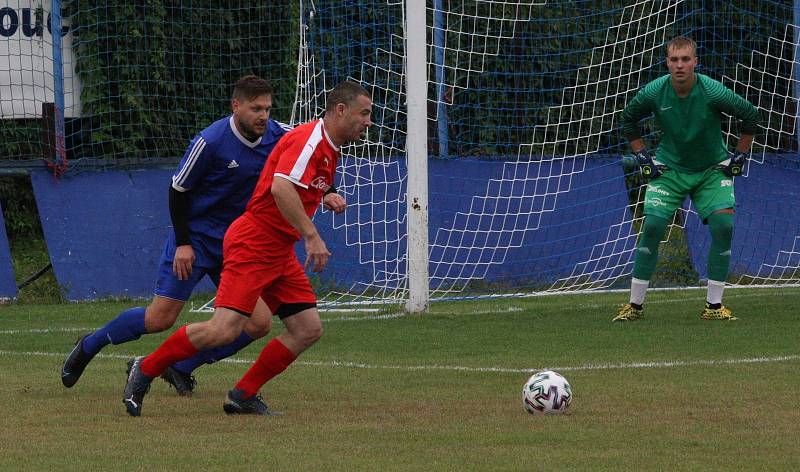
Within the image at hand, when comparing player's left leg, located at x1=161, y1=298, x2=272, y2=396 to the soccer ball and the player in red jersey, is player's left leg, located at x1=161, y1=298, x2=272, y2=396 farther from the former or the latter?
the soccer ball

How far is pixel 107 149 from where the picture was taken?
603 inches

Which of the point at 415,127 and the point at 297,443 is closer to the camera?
the point at 297,443

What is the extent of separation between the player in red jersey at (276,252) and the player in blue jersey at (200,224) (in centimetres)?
55

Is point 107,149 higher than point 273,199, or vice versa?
point 273,199

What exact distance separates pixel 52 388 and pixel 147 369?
1.37 metres

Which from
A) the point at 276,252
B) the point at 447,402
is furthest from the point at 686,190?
the point at 276,252

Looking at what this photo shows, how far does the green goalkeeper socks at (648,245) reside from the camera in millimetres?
11547

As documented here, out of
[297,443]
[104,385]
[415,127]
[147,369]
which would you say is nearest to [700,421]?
[297,443]

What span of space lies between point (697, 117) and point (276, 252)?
5375 millimetres

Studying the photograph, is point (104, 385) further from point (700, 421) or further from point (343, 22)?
point (343, 22)

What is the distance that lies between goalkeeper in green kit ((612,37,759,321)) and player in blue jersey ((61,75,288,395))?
4.49 meters

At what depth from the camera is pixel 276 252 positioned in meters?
7.09

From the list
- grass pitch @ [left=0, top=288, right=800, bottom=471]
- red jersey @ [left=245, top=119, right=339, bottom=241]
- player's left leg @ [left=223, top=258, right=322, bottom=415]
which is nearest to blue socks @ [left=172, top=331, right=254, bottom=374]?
grass pitch @ [left=0, top=288, right=800, bottom=471]

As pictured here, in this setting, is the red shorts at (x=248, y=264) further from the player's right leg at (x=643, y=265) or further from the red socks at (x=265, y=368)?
the player's right leg at (x=643, y=265)
